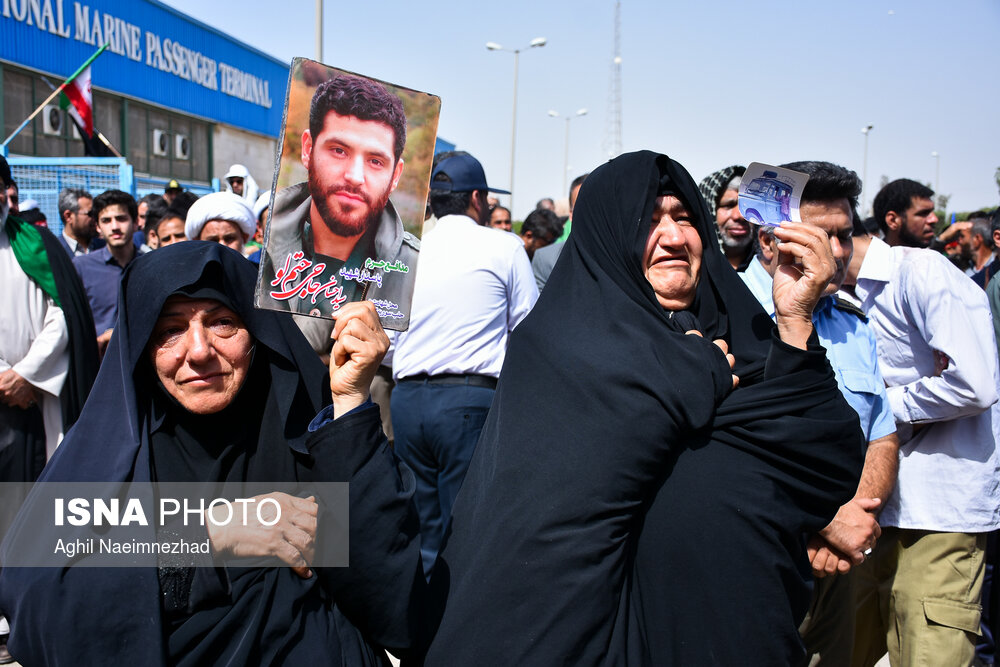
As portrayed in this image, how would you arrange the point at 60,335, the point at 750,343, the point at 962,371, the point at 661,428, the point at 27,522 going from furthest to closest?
the point at 60,335 < the point at 962,371 < the point at 750,343 < the point at 27,522 < the point at 661,428

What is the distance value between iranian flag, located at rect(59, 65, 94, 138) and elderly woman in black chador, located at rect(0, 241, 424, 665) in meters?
10.3

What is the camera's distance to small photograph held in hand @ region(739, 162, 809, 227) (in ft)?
6.65

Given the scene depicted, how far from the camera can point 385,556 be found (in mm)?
1753

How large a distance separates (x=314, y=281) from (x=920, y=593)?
2437 mm

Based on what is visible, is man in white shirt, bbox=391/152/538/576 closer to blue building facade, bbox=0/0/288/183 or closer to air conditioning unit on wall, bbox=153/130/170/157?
blue building facade, bbox=0/0/288/183

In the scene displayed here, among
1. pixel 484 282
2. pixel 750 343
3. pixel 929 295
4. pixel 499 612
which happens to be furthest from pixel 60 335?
pixel 929 295

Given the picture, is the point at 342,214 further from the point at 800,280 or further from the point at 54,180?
the point at 54,180

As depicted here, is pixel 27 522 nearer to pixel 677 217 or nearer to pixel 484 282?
pixel 677 217

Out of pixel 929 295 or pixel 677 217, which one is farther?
pixel 929 295

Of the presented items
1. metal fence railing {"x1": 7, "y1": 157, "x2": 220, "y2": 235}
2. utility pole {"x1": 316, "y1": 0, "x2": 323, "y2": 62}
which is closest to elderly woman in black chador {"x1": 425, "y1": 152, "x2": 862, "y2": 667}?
utility pole {"x1": 316, "y1": 0, "x2": 323, "y2": 62}

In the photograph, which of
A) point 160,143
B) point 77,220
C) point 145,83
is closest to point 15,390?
point 77,220

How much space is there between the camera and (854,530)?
207 cm

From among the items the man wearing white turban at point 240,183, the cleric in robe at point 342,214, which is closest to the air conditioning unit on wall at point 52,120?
the man wearing white turban at point 240,183

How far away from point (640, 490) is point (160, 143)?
25.2 m
